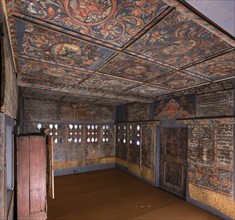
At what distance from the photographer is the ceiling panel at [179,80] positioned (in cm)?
372

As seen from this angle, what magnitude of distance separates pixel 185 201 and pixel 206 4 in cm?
551

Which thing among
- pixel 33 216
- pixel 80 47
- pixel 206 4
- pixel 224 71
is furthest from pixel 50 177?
pixel 224 71

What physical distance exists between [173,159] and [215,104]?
7.95ft

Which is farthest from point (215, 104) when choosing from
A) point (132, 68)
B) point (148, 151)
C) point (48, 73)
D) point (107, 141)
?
point (107, 141)

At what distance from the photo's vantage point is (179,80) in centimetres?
412

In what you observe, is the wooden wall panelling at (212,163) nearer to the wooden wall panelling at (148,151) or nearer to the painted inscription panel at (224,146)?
the painted inscription panel at (224,146)

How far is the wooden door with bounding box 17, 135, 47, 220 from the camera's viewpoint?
125 inches

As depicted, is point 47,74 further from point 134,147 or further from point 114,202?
point 134,147

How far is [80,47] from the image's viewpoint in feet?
7.92

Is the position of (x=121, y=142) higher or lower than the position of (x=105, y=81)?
lower

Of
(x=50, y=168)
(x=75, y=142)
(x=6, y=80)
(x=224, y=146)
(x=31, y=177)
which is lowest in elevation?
(x=75, y=142)

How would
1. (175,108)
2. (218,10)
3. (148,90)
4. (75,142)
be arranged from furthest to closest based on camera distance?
1. (75,142)
2. (175,108)
3. (148,90)
4. (218,10)

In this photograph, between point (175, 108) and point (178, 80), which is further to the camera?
point (175, 108)

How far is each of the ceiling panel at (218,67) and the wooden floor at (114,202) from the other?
3.60 meters
